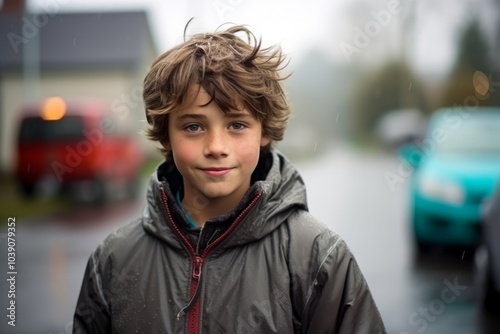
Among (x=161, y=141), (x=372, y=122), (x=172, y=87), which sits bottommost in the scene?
(x=161, y=141)

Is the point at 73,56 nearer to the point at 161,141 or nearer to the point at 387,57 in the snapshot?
the point at 387,57

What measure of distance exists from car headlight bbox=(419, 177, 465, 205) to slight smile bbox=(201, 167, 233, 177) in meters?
5.24

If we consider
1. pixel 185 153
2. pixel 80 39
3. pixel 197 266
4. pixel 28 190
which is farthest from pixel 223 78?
pixel 80 39

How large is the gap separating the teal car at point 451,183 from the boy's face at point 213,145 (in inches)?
195

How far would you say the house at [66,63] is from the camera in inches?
1078

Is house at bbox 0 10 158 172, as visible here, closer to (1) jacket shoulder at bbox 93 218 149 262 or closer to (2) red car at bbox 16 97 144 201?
(2) red car at bbox 16 97 144 201

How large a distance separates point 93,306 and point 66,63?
94.2 ft

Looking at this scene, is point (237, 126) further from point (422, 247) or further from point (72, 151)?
point (72, 151)

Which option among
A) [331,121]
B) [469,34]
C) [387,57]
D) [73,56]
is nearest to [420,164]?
[73,56]

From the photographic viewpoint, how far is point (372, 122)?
1727 inches

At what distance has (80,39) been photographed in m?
32.2

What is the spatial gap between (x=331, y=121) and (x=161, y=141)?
46698mm

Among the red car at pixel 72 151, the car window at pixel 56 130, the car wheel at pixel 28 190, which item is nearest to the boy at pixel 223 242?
the red car at pixel 72 151

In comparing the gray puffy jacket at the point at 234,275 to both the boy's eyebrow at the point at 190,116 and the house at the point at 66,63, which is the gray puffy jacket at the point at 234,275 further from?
the house at the point at 66,63
